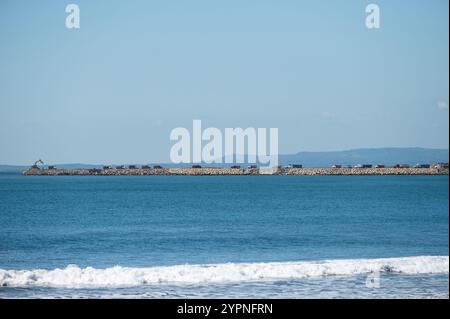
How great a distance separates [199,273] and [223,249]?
641 centimetres

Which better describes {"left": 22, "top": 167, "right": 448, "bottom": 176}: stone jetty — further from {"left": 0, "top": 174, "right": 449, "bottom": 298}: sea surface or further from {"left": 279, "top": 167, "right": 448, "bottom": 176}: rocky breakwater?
{"left": 0, "top": 174, "right": 449, "bottom": 298}: sea surface

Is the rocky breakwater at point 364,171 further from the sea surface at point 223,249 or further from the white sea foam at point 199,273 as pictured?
the white sea foam at point 199,273

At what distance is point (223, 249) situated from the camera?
22.4 meters

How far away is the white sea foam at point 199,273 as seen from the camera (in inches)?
598

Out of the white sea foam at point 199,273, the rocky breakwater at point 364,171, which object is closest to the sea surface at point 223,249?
the white sea foam at point 199,273

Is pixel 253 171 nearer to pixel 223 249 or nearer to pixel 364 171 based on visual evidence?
pixel 364 171

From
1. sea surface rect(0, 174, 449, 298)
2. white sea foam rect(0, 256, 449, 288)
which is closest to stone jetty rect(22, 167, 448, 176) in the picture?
sea surface rect(0, 174, 449, 298)

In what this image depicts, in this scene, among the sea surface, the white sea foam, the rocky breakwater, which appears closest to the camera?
the sea surface

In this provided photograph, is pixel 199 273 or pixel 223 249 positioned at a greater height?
pixel 199 273

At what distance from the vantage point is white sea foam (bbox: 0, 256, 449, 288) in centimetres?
1519

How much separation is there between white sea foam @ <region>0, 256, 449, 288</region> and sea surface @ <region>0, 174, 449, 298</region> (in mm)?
25

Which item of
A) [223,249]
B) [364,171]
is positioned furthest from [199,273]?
[364,171]
